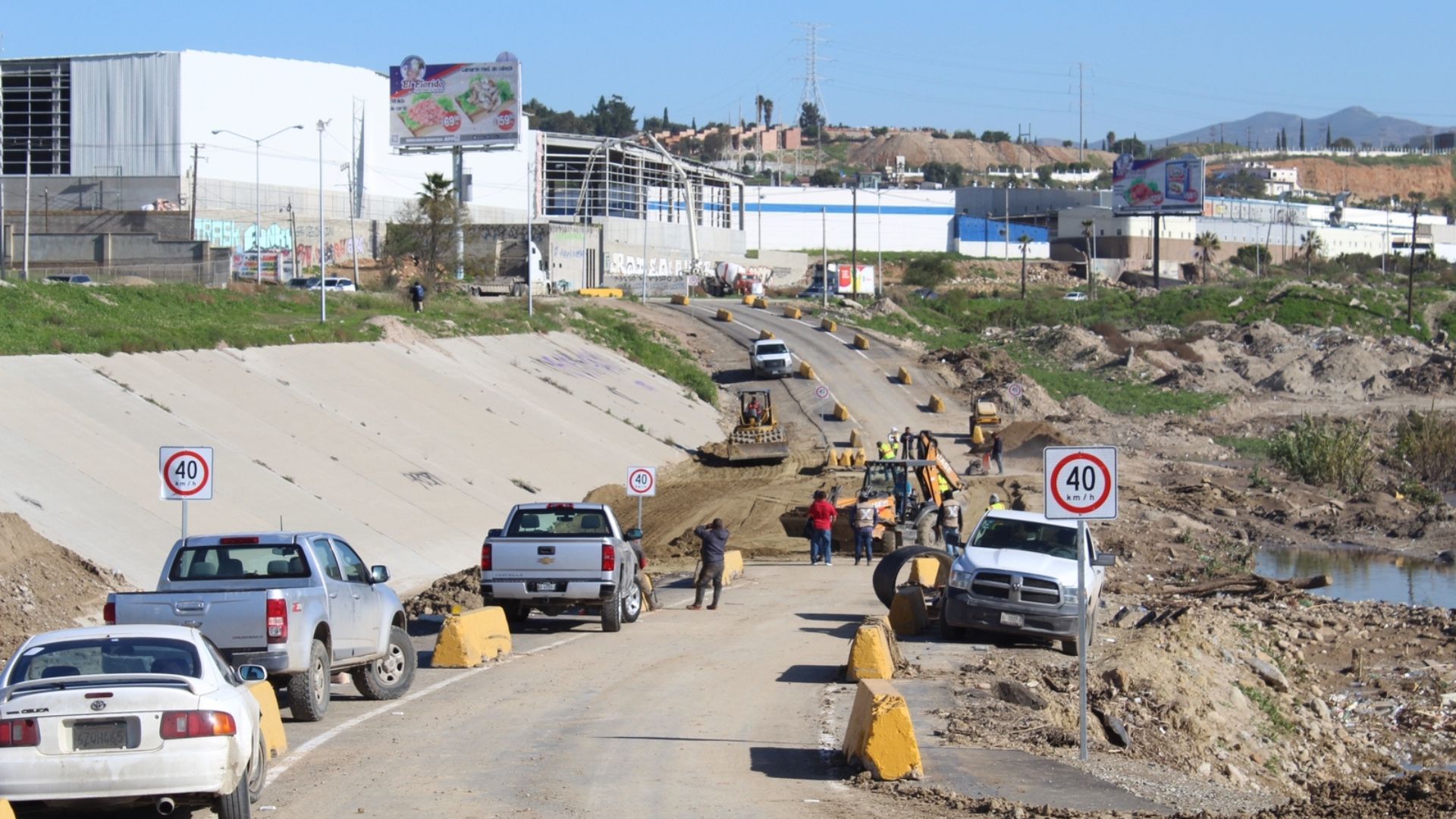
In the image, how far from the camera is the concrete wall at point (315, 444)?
95.3 ft

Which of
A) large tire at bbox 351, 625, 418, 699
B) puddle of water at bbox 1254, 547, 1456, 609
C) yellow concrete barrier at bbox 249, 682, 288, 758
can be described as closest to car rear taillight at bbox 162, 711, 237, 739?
yellow concrete barrier at bbox 249, 682, 288, 758

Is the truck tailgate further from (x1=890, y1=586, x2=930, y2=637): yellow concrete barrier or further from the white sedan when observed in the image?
(x1=890, y1=586, x2=930, y2=637): yellow concrete barrier

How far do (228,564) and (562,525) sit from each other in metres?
7.95

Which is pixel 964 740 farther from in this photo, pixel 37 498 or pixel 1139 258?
pixel 1139 258

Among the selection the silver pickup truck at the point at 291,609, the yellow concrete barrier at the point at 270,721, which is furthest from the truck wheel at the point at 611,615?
the yellow concrete barrier at the point at 270,721

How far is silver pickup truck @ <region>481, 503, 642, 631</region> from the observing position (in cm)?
2150

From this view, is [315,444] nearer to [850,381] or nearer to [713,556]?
[713,556]

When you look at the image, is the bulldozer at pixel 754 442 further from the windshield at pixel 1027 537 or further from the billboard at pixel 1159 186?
the billboard at pixel 1159 186

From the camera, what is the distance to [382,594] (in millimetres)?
16188

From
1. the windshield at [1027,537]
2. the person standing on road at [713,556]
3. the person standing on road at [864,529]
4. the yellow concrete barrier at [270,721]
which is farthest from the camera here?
Answer: the person standing on road at [864,529]

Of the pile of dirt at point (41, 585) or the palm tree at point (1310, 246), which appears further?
the palm tree at point (1310, 246)

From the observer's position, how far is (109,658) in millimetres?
10039

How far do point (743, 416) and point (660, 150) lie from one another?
2943 inches

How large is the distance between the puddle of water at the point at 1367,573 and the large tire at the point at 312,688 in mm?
22812
